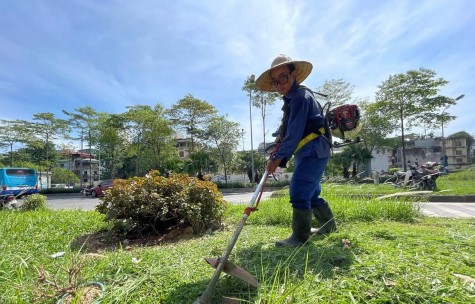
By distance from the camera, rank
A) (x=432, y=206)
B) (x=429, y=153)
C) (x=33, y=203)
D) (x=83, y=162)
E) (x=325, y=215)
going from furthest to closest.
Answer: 1. (x=429, y=153)
2. (x=83, y=162)
3. (x=432, y=206)
4. (x=33, y=203)
5. (x=325, y=215)

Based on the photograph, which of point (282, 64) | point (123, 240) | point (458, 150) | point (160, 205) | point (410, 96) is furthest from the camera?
point (458, 150)

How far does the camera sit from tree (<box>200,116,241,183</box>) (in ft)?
98.2

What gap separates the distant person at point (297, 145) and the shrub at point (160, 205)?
1615 millimetres

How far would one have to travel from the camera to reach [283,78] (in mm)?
2742

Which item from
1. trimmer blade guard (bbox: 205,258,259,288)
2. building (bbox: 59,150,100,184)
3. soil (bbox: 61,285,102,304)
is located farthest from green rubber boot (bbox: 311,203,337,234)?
building (bbox: 59,150,100,184)

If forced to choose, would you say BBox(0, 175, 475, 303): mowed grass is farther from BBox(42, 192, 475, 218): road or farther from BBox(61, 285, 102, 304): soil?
BBox(42, 192, 475, 218): road

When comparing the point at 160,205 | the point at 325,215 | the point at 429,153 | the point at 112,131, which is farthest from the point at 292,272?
the point at 429,153

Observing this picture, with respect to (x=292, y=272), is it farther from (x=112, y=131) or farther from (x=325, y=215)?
(x=112, y=131)

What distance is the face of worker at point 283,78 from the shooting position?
8.98ft

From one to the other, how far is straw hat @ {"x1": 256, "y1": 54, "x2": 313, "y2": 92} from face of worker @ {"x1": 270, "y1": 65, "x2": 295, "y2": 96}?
6 cm

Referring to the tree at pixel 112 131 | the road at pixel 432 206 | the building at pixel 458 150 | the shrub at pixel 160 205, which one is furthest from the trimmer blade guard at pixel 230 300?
the building at pixel 458 150

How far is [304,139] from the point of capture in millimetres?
2574

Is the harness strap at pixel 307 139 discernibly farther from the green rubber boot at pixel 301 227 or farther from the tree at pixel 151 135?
the tree at pixel 151 135

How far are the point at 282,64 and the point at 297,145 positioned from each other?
2.58 feet
